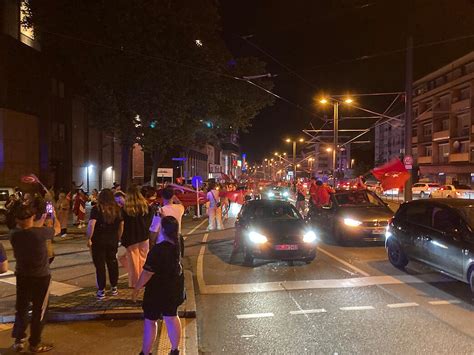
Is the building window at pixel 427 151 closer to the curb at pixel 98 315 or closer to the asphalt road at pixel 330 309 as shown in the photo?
the asphalt road at pixel 330 309

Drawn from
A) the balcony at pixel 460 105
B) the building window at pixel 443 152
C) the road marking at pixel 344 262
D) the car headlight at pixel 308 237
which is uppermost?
the balcony at pixel 460 105

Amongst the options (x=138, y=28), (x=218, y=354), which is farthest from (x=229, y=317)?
(x=138, y=28)

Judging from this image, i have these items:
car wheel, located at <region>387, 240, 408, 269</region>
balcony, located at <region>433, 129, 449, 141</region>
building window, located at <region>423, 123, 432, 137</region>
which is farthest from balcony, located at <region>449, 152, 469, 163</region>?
car wheel, located at <region>387, 240, 408, 269</region>

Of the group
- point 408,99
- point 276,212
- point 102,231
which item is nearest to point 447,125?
point 408,99

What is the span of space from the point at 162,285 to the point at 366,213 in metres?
9.80

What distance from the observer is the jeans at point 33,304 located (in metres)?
5.10

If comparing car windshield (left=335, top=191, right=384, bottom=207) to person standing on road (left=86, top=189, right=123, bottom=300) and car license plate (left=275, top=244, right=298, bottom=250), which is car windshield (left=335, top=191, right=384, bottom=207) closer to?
car license plate (left=275, top=244, right=298, bottom=250)

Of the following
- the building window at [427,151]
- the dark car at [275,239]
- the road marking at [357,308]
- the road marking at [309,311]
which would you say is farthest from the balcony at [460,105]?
the road marking at [309,311]

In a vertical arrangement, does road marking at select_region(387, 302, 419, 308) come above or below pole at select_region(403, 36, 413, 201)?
below

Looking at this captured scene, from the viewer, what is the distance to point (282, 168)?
113m

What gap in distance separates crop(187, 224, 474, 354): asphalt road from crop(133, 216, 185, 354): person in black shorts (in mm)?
967

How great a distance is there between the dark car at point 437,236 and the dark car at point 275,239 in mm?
1802

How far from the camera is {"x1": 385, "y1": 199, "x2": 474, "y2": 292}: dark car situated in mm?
7832

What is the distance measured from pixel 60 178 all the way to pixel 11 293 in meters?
26.5
